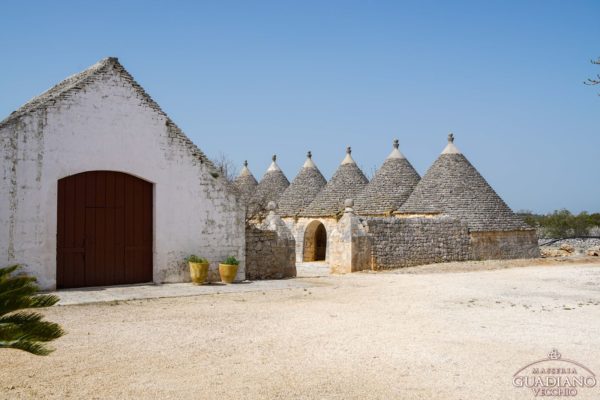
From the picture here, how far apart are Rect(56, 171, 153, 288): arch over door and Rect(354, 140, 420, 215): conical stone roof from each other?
13.8 meters

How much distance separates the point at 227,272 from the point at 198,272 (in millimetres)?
749

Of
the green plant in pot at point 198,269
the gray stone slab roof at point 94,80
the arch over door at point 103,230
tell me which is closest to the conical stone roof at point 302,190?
the gray stone slab roof at point 94,80

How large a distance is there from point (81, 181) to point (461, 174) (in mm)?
16659

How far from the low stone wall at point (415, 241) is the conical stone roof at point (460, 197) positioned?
1.13 m

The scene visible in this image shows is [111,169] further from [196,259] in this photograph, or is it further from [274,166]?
[274,166]

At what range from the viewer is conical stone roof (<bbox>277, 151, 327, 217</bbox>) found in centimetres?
Result: 2995

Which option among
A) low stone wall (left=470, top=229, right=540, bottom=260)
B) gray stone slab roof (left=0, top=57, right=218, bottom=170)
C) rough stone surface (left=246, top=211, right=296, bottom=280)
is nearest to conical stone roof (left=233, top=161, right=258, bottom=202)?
low stone wall (left=470, top=229, right=540, bottom=260)

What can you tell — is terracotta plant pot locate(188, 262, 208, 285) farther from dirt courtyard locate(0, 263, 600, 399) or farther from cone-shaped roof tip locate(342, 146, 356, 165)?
cone-shaped roof tip locate(342, 146, 356, 165)

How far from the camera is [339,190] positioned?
29.1 metres

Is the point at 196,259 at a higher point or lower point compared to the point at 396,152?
lower

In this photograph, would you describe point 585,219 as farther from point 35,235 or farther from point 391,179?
point 35,235

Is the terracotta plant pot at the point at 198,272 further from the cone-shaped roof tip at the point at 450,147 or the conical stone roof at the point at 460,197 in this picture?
the cone-shaped roof tip at the point at 450,147

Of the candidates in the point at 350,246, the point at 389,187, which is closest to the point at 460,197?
the point at 389,187

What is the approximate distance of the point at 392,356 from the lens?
6.89 metres
